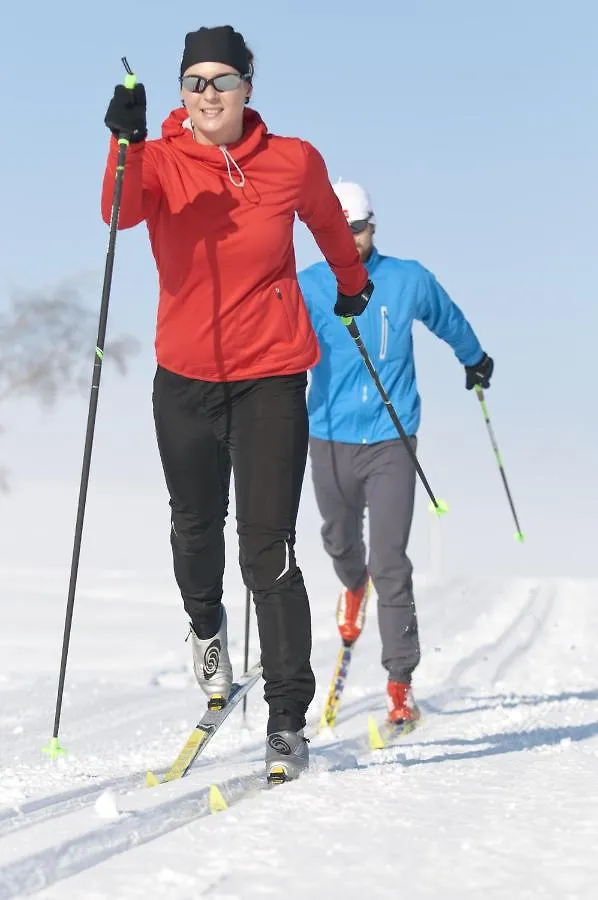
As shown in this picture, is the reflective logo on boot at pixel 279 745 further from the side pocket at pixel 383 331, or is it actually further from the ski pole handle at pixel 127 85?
the side pocket at pixel 383 331

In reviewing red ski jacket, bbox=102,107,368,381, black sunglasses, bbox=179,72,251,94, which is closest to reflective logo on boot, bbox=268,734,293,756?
red ski jacket, bbox=102,107,368,381

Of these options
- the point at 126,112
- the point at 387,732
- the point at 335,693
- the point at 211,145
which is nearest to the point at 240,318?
the point at 211,145

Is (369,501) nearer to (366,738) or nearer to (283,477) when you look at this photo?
(366,738)

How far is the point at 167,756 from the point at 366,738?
1161 mm

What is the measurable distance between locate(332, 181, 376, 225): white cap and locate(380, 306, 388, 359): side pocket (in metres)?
0.49

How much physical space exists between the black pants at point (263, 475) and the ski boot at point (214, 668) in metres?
0.43

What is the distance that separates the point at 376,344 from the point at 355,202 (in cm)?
75

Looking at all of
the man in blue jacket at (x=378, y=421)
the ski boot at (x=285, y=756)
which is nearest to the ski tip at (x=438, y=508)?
the man in blue jacket at (x=378, y=421)

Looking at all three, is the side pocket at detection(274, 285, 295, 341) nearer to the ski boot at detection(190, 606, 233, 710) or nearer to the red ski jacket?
the red ski jacket

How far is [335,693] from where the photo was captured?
23.1ft

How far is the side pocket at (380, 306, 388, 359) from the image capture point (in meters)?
6.70

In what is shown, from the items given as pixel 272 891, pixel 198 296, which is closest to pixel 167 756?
pixel 198 296

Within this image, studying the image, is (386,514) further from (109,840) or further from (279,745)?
(109,840)

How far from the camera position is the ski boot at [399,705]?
21.2 feet
